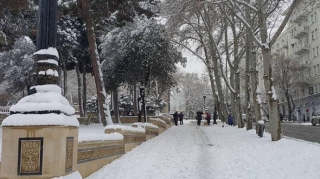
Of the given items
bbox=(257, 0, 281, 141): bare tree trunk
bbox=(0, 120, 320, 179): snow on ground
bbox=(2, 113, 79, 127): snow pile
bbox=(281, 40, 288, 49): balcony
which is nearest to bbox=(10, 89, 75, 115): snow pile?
bbox=(2, 113, 79, 127): snow pile

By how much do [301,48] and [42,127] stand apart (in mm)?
55597

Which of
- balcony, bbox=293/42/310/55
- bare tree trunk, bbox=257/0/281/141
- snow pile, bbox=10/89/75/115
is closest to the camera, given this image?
snow pile, bbox=10/89/75/115

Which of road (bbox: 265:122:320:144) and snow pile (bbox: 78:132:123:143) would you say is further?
road (bbox: 265:122:320:144)

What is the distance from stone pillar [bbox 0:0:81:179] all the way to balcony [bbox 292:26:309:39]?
54088 millimetres

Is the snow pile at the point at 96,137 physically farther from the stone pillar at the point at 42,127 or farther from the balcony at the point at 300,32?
the balcony at the point at 300,32

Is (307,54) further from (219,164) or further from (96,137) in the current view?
(96,137)

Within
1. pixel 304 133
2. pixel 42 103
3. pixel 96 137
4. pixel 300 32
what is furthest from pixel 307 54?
pixel 42 103

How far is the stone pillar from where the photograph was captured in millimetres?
5348

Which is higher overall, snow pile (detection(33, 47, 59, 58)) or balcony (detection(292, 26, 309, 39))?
balcony (detection(292, 26, 309, 39))

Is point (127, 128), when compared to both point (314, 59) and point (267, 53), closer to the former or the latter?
point (267, 53)

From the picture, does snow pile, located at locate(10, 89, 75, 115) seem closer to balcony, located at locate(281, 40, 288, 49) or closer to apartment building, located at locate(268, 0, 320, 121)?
apartment building, located at locate(268, 0, 320, 121)

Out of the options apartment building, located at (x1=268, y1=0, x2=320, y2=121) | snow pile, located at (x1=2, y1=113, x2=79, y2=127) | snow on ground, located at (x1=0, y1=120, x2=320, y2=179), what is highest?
apartment building, located at (x1=268, y1=0, x2=320, y2=121)

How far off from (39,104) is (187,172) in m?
4.24

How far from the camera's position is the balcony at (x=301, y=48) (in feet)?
178
